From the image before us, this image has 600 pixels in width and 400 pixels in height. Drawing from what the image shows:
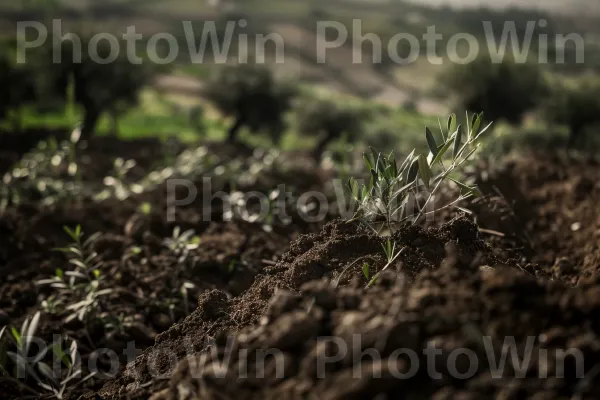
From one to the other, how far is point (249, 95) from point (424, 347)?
8.65 m

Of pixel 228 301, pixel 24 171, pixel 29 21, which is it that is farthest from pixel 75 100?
pixel 29 21

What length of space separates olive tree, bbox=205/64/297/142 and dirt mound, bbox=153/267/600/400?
816cm

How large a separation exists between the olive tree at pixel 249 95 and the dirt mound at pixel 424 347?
8.16 metres

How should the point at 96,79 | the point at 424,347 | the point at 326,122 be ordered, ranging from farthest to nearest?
1. the point at 326,122
2. the point at 96,79
3. the point at 424,347

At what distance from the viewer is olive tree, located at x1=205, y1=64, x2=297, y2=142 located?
32.2 feet

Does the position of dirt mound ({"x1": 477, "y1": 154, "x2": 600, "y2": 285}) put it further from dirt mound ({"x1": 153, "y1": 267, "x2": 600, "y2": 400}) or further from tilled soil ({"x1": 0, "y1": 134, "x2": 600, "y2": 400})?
dirt mound ({"x1": 153, "y1": 267, "x2": 600, "y2": 400})

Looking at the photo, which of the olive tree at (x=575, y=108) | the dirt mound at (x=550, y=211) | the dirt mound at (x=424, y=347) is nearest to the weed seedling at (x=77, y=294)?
the dirt mound at (x=424, y=347)

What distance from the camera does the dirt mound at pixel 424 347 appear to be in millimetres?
1484

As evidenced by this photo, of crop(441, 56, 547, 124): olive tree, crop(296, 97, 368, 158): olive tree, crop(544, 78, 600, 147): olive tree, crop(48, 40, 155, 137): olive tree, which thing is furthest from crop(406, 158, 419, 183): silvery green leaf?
crop(544, 78, 600, 147): olive tree

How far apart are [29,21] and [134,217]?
17.8 m

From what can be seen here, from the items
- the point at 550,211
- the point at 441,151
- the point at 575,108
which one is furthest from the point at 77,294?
the point at 575,108

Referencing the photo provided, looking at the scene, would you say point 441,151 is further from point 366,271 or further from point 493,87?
point 493,87

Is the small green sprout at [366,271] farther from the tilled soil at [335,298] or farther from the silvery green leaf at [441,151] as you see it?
the silvery green leaf at [441,151]

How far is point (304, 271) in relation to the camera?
7.82 ft
